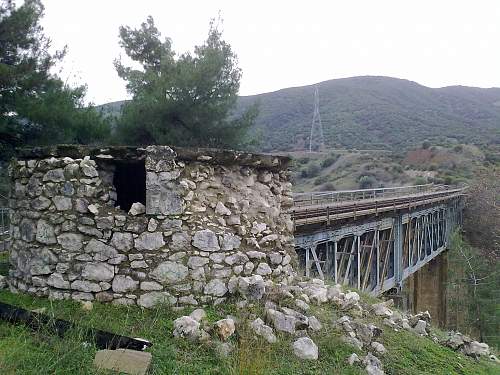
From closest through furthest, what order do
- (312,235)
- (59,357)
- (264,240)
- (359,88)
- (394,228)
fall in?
(59,357)
(264,240)
(312,235)
(394,228)
(359,88)

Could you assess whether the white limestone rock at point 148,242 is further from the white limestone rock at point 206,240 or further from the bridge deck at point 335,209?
the bridge deck at point 335,209

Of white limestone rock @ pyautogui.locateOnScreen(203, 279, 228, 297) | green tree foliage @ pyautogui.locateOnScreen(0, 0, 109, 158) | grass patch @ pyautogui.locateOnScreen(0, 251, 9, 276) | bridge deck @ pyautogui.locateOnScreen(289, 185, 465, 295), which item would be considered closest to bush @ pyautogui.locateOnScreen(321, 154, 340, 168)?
bridge deck @ pyautogui.locateOnScreen(289, 185, 465, 295)

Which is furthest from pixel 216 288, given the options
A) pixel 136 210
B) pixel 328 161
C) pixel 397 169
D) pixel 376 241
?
pixel 328 161

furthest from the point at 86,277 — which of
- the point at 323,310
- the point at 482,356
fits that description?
the point at 482,356

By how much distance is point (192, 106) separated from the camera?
50.6ft

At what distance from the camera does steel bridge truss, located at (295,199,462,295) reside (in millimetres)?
11023

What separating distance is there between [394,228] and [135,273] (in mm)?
14407

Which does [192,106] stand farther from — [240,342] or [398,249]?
[240,342]

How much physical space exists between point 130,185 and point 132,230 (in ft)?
5.26

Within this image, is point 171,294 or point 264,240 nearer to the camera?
point 171,294

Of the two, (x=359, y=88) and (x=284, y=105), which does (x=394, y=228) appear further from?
(x=359, y=88)

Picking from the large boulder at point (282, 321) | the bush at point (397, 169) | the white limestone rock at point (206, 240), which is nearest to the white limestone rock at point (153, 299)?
the white limestone rock at point (206, 240)

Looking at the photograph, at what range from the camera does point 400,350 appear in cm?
478

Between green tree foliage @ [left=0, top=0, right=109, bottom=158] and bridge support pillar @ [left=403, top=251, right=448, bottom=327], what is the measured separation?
1880 centimetres
